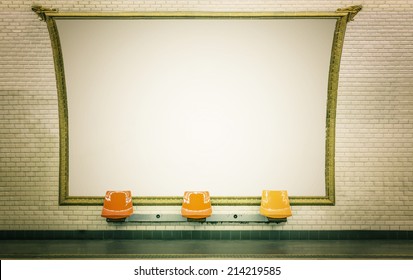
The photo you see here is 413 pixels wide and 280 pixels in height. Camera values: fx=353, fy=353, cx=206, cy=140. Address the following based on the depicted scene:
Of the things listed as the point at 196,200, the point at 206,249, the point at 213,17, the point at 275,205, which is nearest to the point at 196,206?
the point at 196,200

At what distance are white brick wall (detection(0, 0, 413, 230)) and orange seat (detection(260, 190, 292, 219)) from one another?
36 centimetres

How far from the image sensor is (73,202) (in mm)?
5629

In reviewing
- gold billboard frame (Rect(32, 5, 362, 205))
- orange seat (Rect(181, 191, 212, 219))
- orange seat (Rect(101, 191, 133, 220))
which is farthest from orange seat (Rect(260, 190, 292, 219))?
orange seat (Rect(101, 191, 133, 220))

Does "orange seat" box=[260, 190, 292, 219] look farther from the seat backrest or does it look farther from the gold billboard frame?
the seat backrest

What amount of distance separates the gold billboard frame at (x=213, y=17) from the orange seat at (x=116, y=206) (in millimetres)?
252

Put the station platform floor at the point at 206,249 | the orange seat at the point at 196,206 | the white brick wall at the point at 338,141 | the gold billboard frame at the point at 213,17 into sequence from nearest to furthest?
1. the station platform floor at the point at 206,249
2. the orange seat at the point at 196,206
3. the gold billboard frame at the point at 213,17
4. the white brick wall at the point at 338,141

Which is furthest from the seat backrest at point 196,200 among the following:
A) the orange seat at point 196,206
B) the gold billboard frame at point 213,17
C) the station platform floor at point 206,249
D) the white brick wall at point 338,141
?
the station platform floor at point 206,249

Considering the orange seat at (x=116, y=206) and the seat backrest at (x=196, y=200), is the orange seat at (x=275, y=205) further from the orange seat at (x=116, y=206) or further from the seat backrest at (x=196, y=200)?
the orange seat at (x=116, y=206)

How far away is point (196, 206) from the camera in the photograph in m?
5.32

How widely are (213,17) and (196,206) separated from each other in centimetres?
291

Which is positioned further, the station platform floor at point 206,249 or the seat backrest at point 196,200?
the seat backrest at point 196,200

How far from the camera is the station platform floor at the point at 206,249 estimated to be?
184 inches

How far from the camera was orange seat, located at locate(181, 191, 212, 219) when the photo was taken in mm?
5266

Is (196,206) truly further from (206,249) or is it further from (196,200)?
(206,249)
